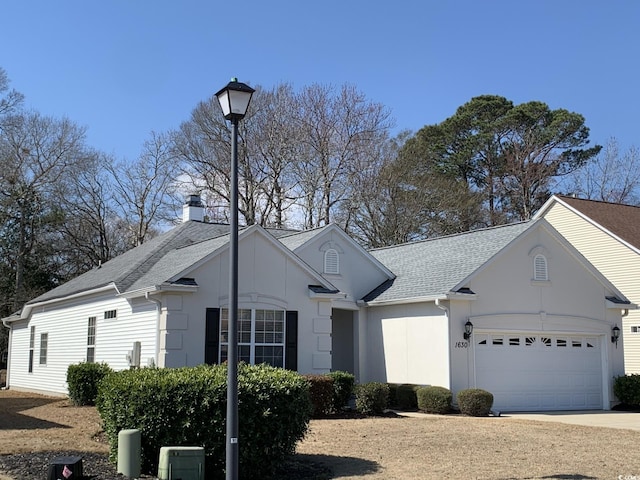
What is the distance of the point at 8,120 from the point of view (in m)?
35.8

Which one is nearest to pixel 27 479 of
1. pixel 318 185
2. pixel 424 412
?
pixel 424 412

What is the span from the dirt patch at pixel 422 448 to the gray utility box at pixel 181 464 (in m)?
1.01

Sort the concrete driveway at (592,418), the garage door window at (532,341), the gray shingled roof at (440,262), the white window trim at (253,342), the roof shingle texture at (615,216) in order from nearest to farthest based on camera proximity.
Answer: the concrete driveway at (592,418) → the white window trim at (253,342) → the garage door window at (532,341) → the gray shingled roof at (440,262) → the roof shingle texture at (615,216)

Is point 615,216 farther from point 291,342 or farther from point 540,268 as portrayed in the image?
point 291,342

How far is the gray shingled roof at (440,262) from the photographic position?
68.6ft

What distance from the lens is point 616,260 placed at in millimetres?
27750

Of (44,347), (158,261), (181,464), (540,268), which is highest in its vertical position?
(158,261)

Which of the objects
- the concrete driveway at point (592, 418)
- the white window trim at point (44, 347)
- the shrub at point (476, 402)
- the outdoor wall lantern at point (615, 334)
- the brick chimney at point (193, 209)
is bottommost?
the concrete driveway at point (592, 418)

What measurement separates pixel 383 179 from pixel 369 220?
7.82 ft

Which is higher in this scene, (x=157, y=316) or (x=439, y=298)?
(x=439, y=298)

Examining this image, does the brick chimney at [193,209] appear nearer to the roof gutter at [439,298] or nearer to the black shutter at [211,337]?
the roof gutter at [439,298]

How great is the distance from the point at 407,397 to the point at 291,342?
4068mm

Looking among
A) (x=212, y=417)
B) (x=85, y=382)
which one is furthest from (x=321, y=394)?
(x=212, y=417)

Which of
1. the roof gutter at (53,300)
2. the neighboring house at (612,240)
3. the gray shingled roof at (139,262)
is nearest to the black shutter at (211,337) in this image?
the gray shingled roof at (139,262)
